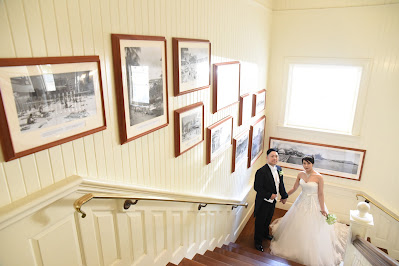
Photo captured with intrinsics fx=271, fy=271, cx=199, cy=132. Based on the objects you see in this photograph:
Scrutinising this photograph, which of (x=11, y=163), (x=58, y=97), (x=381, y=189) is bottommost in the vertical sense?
(x=381, y=189)

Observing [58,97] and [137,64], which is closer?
[58,97]

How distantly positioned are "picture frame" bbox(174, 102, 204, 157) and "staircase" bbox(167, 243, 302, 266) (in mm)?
1548

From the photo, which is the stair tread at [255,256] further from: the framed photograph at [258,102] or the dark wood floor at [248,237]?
the framed photograph at [258,102]

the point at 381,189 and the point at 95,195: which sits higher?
the point at 95,195

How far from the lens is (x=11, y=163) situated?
1366mm

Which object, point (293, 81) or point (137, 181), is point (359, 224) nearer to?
point (137, 181)

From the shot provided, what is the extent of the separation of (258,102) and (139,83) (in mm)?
3693

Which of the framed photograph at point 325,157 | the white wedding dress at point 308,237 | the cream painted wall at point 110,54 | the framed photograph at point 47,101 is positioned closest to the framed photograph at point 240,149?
the cream painted wall at point 110,54

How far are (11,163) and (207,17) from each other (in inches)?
98.3

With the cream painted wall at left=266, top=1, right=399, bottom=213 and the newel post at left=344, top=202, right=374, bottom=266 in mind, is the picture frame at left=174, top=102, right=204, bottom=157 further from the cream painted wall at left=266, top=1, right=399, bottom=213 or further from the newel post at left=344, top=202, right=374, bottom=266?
the cream painted wall at left=266, top=1, right=399, bottom=213

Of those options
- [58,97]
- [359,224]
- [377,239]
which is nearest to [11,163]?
[58,97]

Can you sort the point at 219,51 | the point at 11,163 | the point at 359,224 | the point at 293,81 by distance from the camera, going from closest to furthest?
the point at 11,163, the point at 359,224, the point at 219,51, the point at 293,81

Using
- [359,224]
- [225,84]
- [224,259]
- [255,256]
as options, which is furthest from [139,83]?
[255,256]

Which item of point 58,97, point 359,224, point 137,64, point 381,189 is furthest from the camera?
point 381,189
